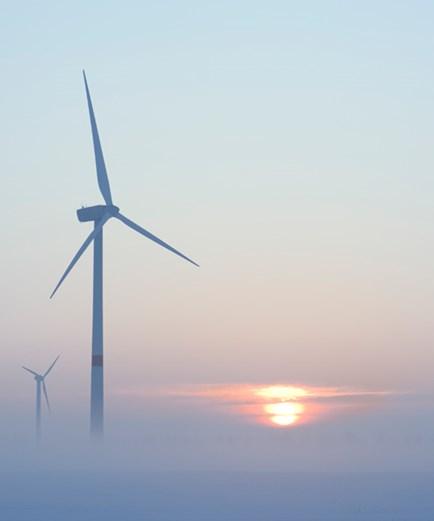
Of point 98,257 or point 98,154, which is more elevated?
point 98,154

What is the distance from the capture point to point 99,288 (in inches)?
5330

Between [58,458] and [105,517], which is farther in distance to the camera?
[58,458]

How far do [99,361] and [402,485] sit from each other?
3060cm

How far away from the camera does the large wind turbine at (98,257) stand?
438 feet

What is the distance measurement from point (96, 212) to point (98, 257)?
5602mm

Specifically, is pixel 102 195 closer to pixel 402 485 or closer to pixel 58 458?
pixel 402 485

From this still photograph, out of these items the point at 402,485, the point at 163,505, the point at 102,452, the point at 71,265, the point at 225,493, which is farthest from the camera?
the point at 102,452

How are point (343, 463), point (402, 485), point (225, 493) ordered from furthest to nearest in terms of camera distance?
1. point (343, 463)
2. point (402, 485)
3. point (225, 493)

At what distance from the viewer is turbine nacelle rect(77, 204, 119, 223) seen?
459ft

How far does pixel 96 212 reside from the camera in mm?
141000

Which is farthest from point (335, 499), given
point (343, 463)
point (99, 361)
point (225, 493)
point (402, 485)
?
point (343, 463)

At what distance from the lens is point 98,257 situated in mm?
137500

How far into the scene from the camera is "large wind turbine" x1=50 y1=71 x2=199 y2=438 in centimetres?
13350

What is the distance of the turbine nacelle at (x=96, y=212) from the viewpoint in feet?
459
